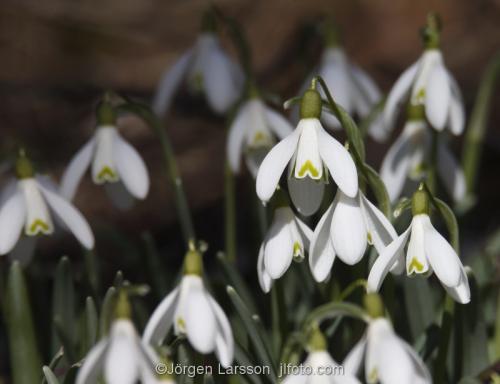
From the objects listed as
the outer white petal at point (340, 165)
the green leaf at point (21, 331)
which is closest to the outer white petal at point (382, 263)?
the outer white petal at point (340, 165)

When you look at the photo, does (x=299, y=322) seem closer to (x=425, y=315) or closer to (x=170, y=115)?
(x=425, y=315)

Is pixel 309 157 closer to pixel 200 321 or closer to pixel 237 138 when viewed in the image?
pixel 200 321

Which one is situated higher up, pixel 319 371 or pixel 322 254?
pixel 322 254

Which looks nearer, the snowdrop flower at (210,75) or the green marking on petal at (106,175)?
the green marking on petal at (106,175)

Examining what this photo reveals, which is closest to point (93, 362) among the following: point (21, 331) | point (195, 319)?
point (195, 319)

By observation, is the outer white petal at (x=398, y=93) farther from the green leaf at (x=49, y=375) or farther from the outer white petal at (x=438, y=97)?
the green leaf at (x=49, y=375)
